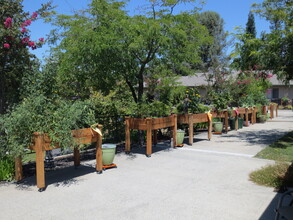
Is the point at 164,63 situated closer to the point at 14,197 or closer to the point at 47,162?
the point at 47,162

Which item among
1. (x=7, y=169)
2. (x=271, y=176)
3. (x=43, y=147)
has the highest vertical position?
(x=43, y=147)

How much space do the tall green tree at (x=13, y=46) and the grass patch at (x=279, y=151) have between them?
6110 mm

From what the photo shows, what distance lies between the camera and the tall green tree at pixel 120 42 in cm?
674

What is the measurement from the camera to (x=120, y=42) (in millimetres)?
6965

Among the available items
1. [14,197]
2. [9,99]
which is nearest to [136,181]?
[14,197]

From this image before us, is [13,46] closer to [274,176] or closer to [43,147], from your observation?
[43,147]

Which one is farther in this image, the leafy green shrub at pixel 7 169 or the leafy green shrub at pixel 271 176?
the leafy green shrub at pixel 7 169

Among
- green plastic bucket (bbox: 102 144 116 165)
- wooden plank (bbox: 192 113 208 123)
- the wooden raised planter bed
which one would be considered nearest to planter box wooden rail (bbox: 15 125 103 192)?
green plastic bucket (bbox: 102 144 116 165)

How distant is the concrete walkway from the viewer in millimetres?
3844

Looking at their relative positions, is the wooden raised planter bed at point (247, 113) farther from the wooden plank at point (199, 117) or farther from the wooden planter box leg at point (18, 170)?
the wooden planter box leg at point (18, 170)

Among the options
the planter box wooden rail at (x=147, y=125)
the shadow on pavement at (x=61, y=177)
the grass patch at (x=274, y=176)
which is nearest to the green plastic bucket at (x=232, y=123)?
the planter box wooden rail at (x=147, y=125)

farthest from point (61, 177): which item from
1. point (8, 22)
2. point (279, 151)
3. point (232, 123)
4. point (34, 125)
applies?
point (232, 123)

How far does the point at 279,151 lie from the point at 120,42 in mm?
5248

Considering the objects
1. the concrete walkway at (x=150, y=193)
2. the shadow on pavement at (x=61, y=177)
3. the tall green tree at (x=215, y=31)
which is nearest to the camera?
the concrete walkway at (x=150, y=193)
